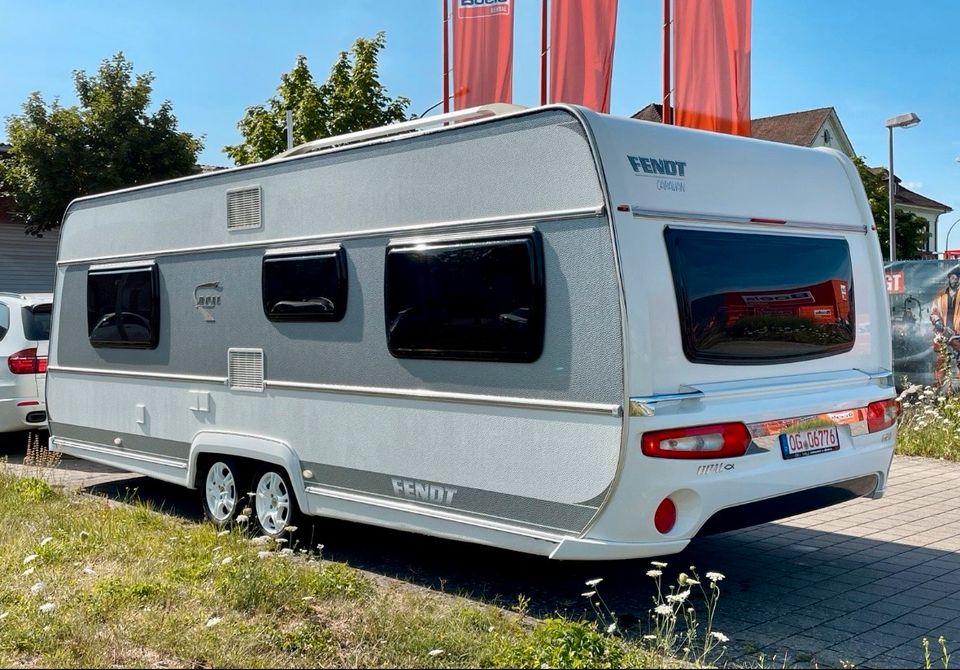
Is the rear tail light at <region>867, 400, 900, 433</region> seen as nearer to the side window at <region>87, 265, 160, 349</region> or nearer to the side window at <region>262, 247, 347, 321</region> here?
the side window at <region>262, 247, 347, 321</region>

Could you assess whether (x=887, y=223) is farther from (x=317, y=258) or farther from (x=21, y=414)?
(x=317, y=258)

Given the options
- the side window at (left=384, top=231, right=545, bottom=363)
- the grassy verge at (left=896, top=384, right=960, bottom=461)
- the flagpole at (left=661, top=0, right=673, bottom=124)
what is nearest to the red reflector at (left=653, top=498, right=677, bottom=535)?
the side window at (left=384, top=231, right=545, bottom=363)

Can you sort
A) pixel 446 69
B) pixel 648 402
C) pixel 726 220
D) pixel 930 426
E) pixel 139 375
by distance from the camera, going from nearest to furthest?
1. pixel 648 402
2. pixel 726 220
3. pixel 139 375
4. pixel 930 426
5. pixel 446 69

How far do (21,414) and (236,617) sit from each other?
651 centimetres

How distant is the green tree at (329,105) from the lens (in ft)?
70.4

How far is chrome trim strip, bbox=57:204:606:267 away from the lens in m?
5.31

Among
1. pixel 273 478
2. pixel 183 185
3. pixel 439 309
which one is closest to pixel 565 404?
pixel 439 309

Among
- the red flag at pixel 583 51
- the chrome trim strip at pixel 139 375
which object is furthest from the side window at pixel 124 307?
the red flag at pixel 583 51

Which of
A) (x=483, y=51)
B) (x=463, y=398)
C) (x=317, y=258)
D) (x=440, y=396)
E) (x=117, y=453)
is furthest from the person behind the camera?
(x=483, y=51)

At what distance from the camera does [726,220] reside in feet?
18.5

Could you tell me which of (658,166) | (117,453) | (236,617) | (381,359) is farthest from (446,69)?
(236,617)

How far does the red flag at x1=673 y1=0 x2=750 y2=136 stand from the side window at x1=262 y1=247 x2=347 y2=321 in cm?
836

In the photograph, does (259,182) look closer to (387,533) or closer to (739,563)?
(387,533)

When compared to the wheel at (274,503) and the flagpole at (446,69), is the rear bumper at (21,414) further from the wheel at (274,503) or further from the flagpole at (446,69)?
the flagpole at (446,69)
